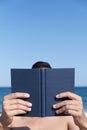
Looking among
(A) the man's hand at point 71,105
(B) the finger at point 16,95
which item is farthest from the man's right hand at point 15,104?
(A) the man's hand at point 71,105

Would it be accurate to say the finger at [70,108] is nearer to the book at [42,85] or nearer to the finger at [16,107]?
the book at [42,85]

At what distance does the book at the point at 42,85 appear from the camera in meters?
2.37

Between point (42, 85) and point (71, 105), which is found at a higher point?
point (42, 85)

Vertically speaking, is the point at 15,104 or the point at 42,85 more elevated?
the point at 42,85

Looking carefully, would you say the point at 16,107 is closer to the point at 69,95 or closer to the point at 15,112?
the point at 15,112

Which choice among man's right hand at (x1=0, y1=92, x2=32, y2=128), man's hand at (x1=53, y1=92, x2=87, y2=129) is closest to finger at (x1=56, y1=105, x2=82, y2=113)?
man's hand at (x1=53, y1=92, x2=87, y2=129)

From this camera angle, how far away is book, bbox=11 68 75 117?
7.76ft

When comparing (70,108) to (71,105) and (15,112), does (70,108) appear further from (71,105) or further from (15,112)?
(15,112)

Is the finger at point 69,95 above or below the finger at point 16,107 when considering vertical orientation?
above

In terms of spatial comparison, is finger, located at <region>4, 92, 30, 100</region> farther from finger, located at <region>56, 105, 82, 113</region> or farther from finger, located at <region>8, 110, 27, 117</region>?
finger, located at <region>56, 105, 82, 113</region>

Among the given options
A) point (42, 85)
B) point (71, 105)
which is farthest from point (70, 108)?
point (42, 85)

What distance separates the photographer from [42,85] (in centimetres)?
239

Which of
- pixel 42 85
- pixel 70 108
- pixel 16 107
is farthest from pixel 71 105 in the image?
pixel 16 107

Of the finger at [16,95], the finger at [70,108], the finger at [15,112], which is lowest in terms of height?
the finger at [15,112]
